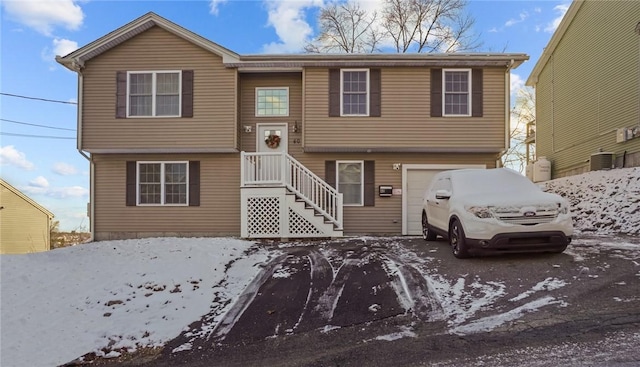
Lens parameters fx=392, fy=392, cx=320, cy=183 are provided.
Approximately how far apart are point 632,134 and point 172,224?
14824 millimetres

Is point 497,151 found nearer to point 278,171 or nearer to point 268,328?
point 278,171

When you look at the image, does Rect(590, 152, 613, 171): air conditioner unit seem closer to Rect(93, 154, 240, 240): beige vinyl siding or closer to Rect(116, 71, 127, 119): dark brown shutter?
Rect(93, 154, 240, 240): beige vinyl siding

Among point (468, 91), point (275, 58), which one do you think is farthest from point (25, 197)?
point (468, 91)

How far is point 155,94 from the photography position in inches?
468

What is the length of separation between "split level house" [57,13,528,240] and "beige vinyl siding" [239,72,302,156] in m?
0.13

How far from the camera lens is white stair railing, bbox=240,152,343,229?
10742mm

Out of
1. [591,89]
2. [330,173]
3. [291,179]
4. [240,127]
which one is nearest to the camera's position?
[291,179]

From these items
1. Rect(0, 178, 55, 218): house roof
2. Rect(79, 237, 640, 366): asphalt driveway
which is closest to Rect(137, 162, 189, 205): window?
Rect(79, 237, 640, 366): asphalt driveway

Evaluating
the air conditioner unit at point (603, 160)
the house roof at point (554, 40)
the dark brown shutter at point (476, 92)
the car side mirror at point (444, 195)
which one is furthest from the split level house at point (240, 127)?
the house roof at point (554, 40)

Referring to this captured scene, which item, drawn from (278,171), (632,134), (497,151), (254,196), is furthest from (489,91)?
(254,196)

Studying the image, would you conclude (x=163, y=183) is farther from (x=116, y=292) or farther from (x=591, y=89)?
(x=591, y=89)

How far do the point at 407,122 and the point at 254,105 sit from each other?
4.82 meters

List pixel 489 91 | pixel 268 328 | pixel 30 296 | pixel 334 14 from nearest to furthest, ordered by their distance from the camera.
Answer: pixel 268 328 < pixel 30 296 < pixel 489 91 < pixel 334 14

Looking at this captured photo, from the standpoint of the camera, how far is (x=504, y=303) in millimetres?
4883
